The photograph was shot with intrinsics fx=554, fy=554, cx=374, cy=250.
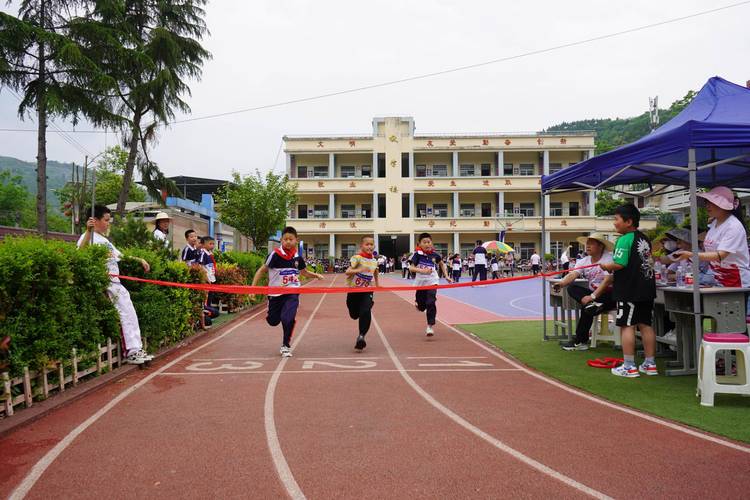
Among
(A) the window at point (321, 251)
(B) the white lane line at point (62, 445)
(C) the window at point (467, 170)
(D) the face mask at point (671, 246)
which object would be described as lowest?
(B) the white lane line at point (62, 445)

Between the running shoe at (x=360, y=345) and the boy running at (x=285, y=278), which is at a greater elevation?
the boy running at (x=285, y=278)

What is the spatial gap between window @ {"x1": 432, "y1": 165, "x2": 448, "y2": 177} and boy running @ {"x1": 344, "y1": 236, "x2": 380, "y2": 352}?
46755mm

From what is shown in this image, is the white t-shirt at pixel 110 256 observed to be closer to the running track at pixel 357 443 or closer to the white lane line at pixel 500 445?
the running track at pixel 357 443

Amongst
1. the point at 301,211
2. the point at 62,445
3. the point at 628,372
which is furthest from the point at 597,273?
the point at 301,211

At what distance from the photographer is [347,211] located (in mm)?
55844

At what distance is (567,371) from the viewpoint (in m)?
7.38

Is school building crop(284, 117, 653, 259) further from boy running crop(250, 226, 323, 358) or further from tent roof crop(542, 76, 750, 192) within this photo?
boy running crop(250, 226, 323, 358)

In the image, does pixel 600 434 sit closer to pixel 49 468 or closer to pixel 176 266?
pixel 49 468

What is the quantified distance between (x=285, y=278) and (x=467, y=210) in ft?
158

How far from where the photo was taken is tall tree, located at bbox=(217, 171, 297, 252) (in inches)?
1262

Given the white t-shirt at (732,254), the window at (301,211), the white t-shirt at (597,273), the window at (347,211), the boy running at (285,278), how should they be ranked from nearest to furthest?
the white t-shirt at (732,254) → the white t-shirt at (597,273) → the boy running at (285,278) → the window at (301,211) → the window at (347,211)

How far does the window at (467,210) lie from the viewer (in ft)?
182

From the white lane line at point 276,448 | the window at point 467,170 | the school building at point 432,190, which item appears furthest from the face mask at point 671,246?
the window at point 467,170

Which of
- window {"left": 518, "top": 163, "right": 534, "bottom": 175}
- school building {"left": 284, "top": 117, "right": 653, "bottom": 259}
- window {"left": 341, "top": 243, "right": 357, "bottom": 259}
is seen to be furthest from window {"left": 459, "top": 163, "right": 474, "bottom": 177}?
window {"left": 341, "top": 243, "right": 357, "bottom": 259}
